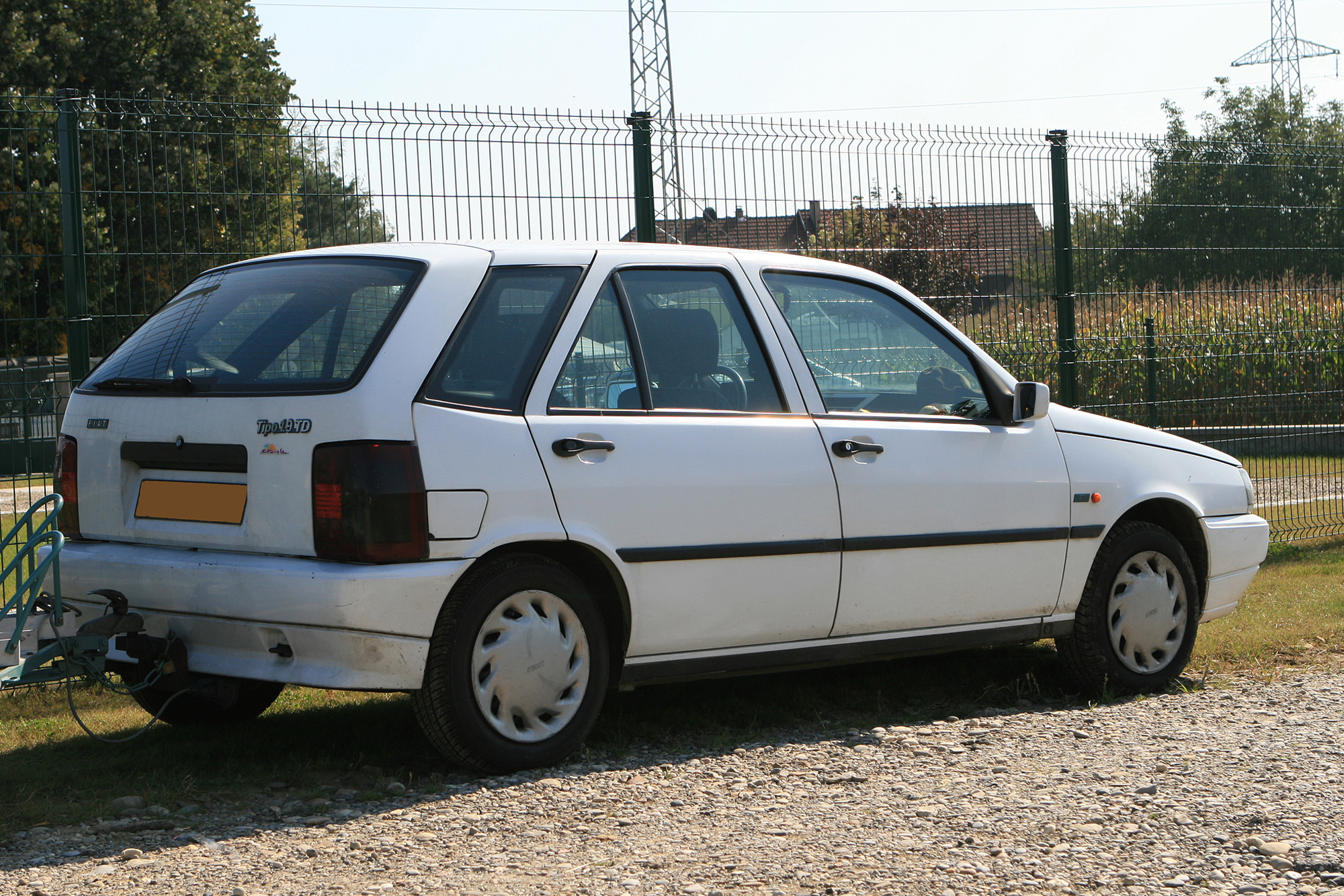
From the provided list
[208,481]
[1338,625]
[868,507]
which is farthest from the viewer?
[1338,625]

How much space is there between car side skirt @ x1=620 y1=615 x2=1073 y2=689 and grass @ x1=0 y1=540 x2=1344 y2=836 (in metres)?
0.29

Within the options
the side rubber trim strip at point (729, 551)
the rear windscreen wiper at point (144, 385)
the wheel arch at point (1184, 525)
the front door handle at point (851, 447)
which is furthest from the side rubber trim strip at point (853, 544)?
the rear windscreen wiper at point (144, 385)

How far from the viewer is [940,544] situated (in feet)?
16.9

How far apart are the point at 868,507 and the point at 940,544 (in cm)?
37

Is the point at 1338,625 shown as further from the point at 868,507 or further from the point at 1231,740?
the point at 868,507

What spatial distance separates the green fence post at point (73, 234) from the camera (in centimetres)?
668

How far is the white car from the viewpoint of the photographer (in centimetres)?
412

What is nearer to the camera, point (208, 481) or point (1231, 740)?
point (208, 481)

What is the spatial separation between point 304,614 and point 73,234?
12.0 ft

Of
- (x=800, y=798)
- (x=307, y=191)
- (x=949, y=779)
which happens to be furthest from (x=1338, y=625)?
(x=307, y=191)

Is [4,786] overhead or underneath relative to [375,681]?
underneath

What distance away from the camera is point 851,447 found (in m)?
4.98

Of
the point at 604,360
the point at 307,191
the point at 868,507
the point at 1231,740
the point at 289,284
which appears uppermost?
the point at 307,191

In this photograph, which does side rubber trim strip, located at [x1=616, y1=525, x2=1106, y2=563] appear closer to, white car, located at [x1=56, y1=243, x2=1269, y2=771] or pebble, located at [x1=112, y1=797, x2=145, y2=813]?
white car, located at [x1=56, y1=243, x2=1269, y2=771]
